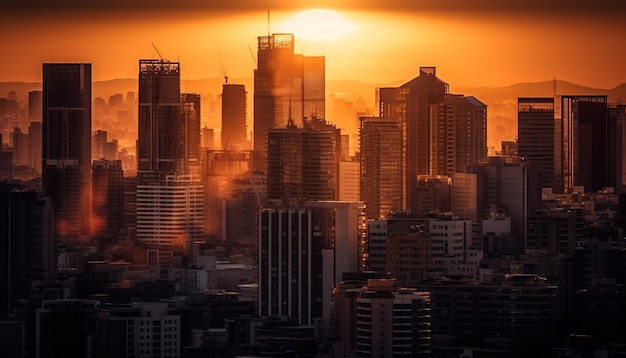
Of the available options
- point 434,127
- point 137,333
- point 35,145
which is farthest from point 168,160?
point 137,333

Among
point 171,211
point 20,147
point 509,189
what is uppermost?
point 20,147

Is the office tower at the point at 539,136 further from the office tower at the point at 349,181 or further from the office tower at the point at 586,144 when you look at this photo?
the office tower at the point at 349,181

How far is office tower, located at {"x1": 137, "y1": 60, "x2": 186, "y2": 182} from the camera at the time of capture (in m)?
20.2

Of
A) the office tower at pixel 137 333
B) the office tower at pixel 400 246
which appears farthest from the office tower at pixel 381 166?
the office tower at pixel 137 333

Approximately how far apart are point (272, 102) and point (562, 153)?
2.38 m

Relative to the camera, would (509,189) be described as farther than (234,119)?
No

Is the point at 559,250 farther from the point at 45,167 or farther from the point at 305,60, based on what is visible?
the point at 45,167

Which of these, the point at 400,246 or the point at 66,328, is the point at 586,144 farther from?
Result: the point at 66,328

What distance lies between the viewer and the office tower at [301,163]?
18.1 metres

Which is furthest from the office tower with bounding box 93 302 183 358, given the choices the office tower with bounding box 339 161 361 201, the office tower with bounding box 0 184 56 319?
the office tower with bounding box 339 161 361 201

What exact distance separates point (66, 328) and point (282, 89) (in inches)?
261

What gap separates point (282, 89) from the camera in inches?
808

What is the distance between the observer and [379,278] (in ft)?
48.3

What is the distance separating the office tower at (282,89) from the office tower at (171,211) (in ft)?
2.22
